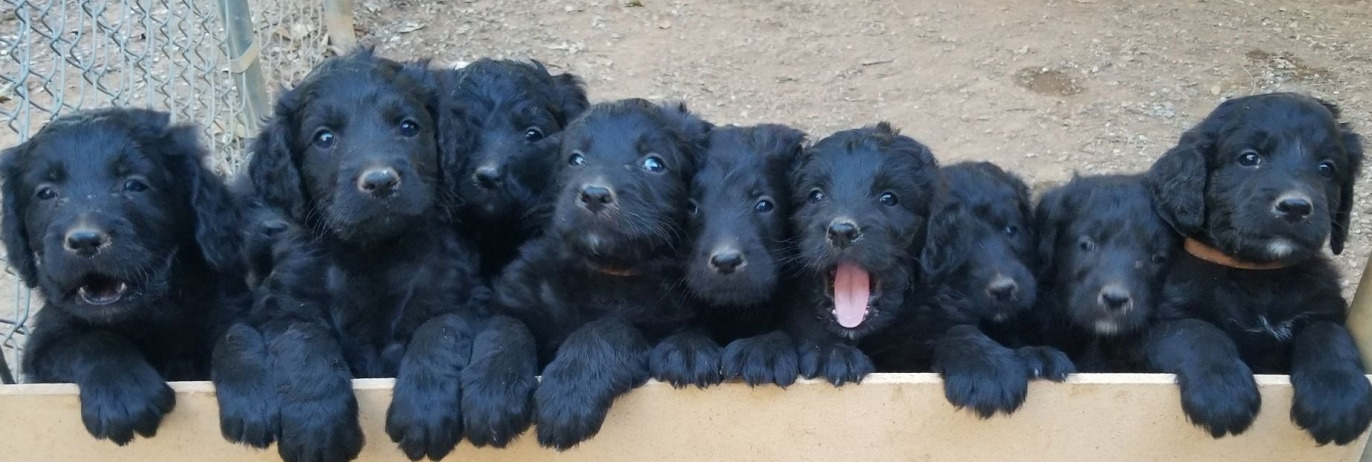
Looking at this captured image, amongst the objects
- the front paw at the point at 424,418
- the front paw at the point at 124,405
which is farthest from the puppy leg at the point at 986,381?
the front paw at the point at 124,405

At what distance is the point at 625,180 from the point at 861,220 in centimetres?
63

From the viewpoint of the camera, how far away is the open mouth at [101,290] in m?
2.82

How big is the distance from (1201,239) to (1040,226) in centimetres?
51

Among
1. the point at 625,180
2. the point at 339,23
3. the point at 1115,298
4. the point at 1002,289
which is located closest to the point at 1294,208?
the point at 1115,298

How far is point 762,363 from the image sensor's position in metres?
2.73

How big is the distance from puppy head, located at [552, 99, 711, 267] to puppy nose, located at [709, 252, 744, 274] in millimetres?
179

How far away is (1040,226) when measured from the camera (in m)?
3.60

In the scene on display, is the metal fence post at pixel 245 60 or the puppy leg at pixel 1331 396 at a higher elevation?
the puppy leg at pixel 1331 396

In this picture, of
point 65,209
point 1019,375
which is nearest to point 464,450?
point 65,209

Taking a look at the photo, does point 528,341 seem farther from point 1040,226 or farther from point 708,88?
point 708,88

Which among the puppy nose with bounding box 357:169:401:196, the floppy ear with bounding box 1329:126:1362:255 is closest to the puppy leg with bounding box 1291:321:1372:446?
the floppy ear with bounding box 1329:126:1362:255

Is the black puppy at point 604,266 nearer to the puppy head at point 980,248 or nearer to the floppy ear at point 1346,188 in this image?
the puppy head at point 980,248

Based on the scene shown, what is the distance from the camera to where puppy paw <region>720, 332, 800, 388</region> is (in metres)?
2.71

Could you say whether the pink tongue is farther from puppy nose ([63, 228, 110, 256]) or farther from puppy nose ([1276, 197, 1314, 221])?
puppy nose ([63, 228, 110, 256])
